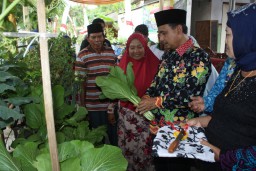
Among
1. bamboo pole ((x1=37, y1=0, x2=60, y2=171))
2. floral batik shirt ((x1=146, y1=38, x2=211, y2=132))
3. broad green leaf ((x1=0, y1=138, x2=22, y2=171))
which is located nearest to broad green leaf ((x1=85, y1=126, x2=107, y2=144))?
floral batik shirt ((x1=146, y1=38, x2=211, y2=132))

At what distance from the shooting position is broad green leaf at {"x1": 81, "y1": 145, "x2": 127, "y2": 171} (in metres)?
1.12

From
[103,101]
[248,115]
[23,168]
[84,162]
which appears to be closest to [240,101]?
[248,115]

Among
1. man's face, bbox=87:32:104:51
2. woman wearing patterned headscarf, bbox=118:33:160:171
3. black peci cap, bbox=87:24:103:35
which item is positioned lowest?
woman wearing patterned headscarf, bbox=118:33:160:171

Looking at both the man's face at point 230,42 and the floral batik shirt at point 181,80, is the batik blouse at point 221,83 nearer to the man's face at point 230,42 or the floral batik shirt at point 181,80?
the floral batik shirt at point 181,80

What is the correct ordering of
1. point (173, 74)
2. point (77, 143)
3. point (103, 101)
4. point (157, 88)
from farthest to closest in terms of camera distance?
point (103, 101) < point (157, 88) < point (173, 74) < point (77, 143)

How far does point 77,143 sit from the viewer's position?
1266 mm

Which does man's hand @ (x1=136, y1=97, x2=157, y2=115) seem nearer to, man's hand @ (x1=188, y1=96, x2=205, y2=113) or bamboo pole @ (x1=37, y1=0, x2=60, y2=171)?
man's hand @ (x1=188, y1=96, x2=205, y2=113)

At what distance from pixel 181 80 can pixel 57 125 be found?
0.97 metres

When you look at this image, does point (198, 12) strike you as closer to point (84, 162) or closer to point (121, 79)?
point (121, 79)

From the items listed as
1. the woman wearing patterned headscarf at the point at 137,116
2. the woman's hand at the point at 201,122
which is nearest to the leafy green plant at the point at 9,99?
the woman's hand at the point at 201,122

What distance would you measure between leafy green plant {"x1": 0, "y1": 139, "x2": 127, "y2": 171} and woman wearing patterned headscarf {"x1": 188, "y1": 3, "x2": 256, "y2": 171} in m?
0.58

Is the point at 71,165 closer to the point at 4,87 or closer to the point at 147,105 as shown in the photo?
the point at 4,87

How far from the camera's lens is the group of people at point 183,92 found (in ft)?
4.41

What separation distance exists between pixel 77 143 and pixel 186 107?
104 centimetres
